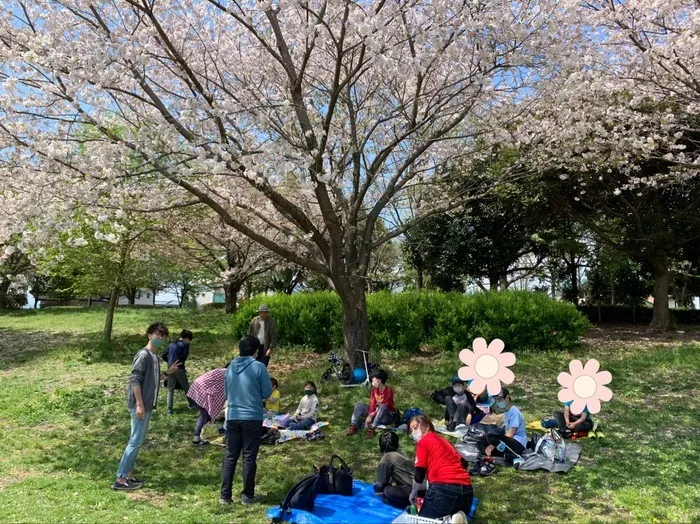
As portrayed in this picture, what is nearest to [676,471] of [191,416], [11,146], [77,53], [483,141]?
[191,416]

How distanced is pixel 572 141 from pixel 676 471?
6176mm

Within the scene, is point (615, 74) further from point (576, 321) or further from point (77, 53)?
point (77, 53)

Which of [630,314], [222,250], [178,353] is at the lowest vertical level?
[178,353]

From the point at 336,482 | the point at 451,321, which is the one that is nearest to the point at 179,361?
the point at 336,482

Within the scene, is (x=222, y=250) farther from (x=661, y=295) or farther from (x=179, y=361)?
(x=661, y=295)

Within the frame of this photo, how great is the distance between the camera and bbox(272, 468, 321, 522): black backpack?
13.8 ft

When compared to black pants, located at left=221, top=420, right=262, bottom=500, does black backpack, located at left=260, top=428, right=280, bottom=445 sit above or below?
below

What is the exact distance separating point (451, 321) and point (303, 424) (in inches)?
210

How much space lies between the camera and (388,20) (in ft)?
21.6

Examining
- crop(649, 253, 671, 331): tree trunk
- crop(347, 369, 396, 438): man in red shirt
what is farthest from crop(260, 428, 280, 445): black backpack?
crop(649, 253, 671, 331): tree trunk

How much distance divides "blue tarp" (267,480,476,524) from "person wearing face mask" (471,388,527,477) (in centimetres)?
99

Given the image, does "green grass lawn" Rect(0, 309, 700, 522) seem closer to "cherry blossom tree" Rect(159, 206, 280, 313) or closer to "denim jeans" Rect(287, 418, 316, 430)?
"denim jeans" Rect(287, 418, 316, 430)
